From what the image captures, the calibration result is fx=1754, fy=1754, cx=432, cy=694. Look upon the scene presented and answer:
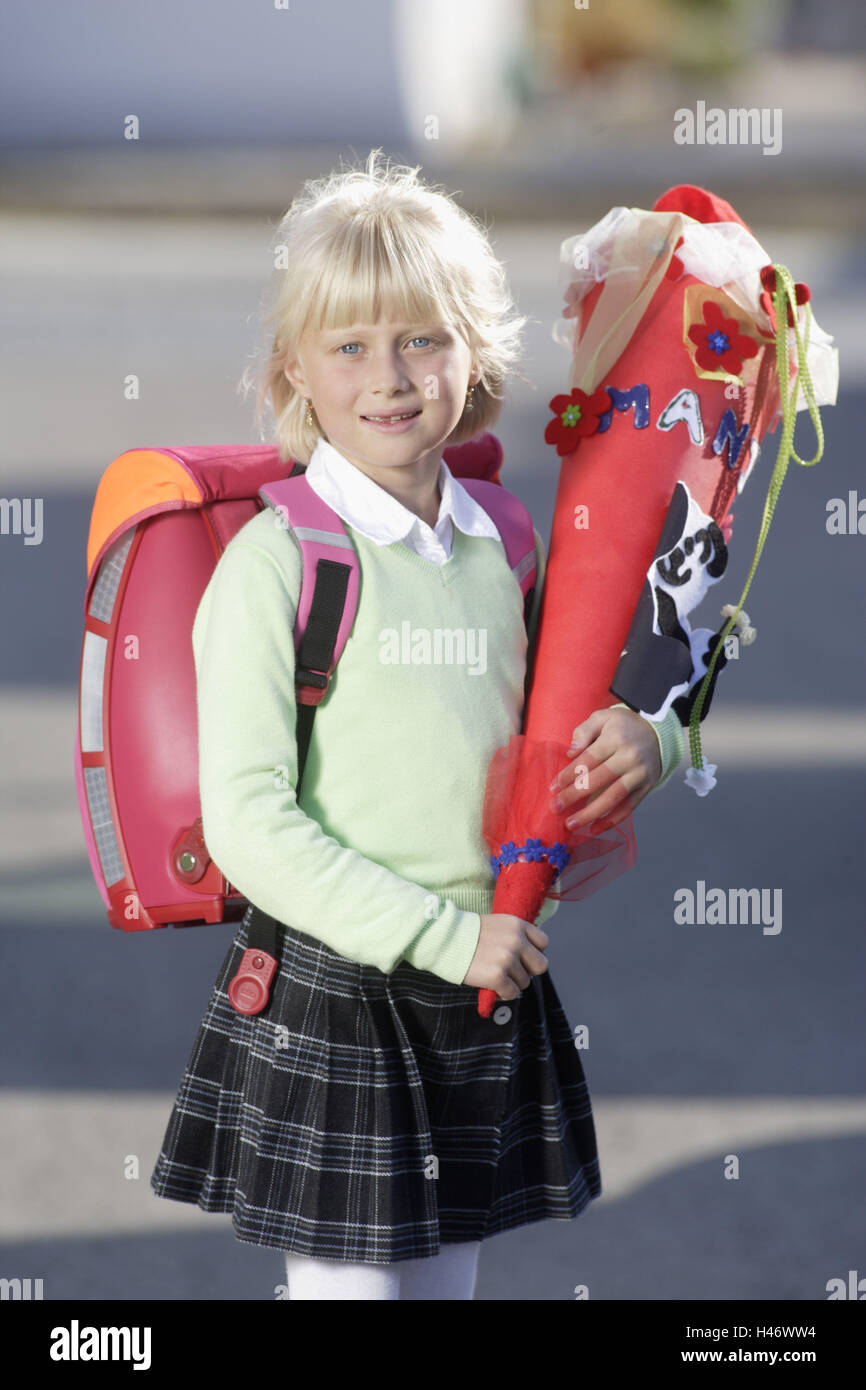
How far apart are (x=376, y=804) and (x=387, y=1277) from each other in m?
0.58

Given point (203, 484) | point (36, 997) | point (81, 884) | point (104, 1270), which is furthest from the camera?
point (81, 884)

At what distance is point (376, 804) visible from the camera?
2.05 meters

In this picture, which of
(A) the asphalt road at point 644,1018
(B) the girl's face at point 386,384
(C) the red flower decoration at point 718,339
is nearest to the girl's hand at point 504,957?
(B) the girl's face at point 386,384

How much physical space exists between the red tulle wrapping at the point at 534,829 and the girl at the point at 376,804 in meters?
0.02

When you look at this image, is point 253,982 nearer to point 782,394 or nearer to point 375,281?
point 375,281

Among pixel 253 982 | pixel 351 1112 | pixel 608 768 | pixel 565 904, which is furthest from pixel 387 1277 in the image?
pixel 565 904

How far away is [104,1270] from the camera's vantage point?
3.14 meters

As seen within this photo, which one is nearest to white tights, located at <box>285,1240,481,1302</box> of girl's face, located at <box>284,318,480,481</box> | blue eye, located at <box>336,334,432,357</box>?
girl's face, located at <box>284,318,480,481</box>

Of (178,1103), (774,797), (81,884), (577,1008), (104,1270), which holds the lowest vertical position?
(104,1270)

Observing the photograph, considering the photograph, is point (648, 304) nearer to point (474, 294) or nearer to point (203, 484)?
point (474, 294)


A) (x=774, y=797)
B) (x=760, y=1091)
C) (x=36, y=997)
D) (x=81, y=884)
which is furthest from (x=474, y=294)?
(x=774, y=797)

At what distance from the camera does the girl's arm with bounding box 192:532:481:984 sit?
6.44 ft

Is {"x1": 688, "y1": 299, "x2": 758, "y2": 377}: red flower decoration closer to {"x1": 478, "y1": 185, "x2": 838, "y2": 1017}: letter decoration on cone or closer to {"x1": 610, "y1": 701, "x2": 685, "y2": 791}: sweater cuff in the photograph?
{"x1": 478, "y1": 185, "x2": 838, "y2": 1017}: letter decoration on cone

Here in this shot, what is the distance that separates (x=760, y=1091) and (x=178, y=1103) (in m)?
1.88
